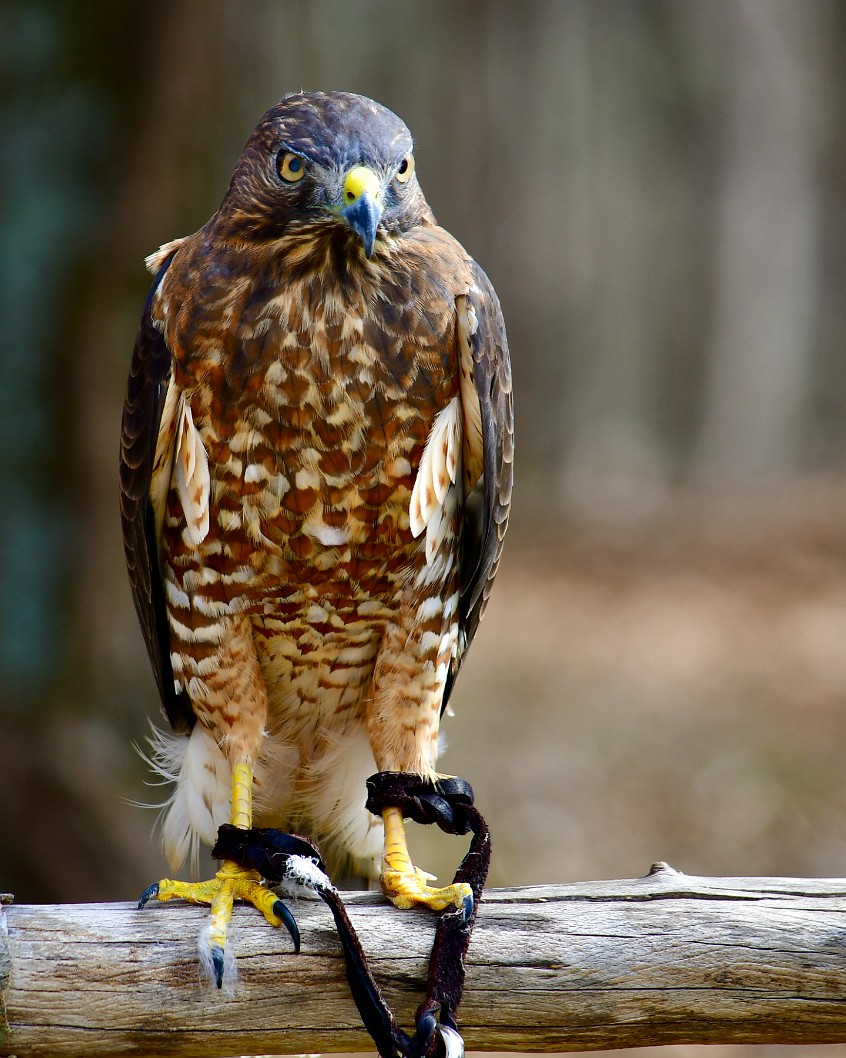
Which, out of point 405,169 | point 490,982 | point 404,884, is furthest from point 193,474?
point 490,982

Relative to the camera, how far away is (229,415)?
9.09ft

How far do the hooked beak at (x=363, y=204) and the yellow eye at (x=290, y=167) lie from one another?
0.50 ft

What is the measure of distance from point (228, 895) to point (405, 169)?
166cm

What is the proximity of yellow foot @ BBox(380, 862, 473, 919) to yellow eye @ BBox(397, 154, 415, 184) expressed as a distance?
5.11 ft

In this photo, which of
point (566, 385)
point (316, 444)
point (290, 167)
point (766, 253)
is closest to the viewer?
point (290, 167)

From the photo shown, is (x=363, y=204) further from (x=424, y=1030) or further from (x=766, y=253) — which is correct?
(x=766, y=253)

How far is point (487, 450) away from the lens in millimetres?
2928

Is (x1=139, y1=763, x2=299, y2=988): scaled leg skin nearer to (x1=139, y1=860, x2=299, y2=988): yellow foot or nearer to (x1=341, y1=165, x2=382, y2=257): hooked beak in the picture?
(x1=139, y1=860, x2=299, y2=988): yellow foot

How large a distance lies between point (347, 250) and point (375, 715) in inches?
46.2

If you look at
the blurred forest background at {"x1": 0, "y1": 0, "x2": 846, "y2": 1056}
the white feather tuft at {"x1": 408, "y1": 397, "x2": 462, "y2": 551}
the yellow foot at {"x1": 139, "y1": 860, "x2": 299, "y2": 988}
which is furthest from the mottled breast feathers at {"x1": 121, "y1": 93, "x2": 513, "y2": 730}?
the blurred forest background at {"x1": 0, "y1": 0, "x2": 846, "y2": 1056}

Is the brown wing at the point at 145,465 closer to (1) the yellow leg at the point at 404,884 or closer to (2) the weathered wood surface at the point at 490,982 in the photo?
(1) the yellow leg at the point at 404,884

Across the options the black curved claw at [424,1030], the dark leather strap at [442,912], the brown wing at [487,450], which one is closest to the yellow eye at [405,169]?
the brown wing at [487,450]

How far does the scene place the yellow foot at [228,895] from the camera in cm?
255

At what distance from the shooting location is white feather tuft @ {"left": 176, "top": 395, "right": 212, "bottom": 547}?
280 centimetres
